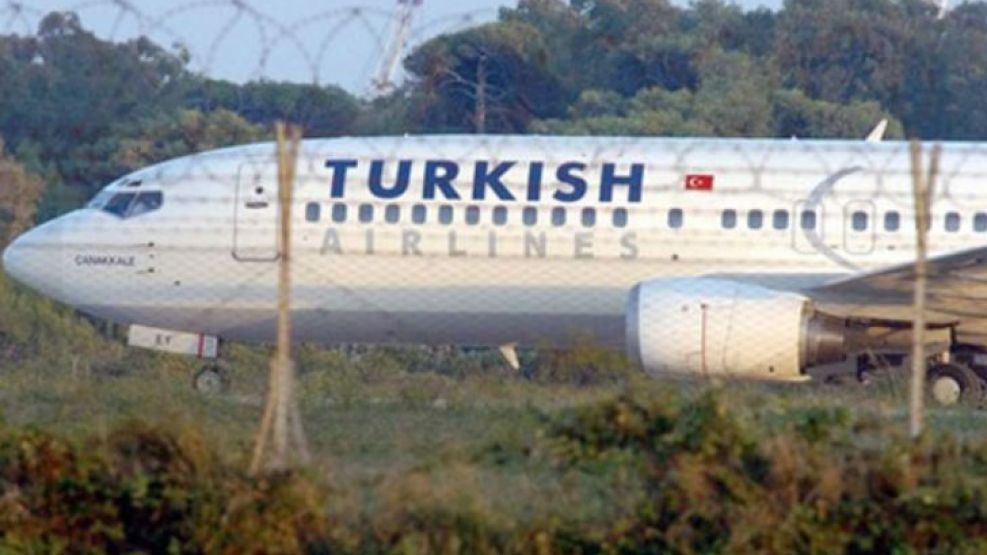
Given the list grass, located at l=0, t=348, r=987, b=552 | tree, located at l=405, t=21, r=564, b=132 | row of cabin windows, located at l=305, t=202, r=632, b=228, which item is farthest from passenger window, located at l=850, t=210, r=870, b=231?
tree, located at l=405, t=21, r=564, b=132

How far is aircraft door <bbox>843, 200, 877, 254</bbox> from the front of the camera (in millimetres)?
25141

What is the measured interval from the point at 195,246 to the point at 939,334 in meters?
7.29

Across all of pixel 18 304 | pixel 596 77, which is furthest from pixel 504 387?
pixel 596 77

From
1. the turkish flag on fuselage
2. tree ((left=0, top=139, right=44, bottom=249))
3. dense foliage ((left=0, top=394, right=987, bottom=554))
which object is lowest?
dense foliage ((left=0, top=394, right=987, bottom=554))

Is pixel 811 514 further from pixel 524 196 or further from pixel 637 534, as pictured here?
pixel 524 196

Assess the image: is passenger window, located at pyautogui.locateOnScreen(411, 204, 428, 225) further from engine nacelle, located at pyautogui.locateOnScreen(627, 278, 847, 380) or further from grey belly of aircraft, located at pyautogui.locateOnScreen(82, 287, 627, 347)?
engine nacelle, located at pyautogui.locateOnScreen(627, 278, 847, 380)

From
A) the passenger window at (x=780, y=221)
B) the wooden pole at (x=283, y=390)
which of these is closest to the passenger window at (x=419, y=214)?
the passenger window at (x=780, y=221)

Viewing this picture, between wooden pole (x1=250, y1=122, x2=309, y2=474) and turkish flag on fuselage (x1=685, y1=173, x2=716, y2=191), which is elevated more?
turkish flag on fuselage (x1=685, y1=173, x2=716, y2=191)

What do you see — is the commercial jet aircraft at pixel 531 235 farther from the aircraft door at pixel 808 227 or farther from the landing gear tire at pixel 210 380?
the landing gear tire at pixel 210 380

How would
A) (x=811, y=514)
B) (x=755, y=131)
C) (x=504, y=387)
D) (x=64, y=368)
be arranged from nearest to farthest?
(x=811, y=514) → (x=504, y=387) → (x=64, y=368) → (x=755, y=131)

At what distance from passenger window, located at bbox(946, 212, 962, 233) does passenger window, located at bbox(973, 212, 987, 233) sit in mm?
148

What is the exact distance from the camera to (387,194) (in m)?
25.2

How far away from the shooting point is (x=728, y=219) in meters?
25.2

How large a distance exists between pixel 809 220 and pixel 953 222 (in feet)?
4.75
